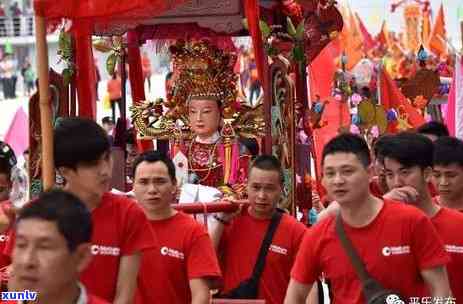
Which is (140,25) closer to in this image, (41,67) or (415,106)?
(415,106)

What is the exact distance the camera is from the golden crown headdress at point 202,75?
10023 millimetres

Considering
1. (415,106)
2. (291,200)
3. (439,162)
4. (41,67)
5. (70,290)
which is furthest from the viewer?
(415,106)

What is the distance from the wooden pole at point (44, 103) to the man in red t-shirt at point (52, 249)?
1157 millimetres

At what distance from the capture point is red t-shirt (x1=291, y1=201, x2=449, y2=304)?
214 inches

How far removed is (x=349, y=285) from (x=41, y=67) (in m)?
1.72

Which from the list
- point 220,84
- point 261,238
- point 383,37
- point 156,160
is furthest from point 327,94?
point 383,37

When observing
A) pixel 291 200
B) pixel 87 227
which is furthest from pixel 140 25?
pixel 87 227

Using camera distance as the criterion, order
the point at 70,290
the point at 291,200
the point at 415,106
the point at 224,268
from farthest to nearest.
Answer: the point at 415,106, the point at 291,200, the point at 224,268, the point at 70,290

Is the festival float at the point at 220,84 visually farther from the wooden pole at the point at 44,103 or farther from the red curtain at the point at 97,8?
the wooden pole at the point at 44,103

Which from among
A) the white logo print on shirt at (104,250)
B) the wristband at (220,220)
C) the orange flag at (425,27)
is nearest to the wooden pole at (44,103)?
the white logo print on shirt at (104,250)

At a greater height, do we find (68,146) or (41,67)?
(41,67)

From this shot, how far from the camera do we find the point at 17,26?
49688 millimetres

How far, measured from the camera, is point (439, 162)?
6.75 meters

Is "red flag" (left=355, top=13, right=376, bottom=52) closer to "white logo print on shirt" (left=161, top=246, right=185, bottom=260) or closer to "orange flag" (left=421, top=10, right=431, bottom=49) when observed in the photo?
"orange flag" (left=421, top=10, right=431, bottom=49)
